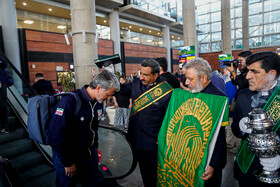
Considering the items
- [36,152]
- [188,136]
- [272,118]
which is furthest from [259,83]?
[36,152]

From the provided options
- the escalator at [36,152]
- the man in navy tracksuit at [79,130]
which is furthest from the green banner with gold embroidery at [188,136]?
the escalator at [36,152]

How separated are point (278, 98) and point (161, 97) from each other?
105cm

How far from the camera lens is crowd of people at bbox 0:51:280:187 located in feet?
4.88

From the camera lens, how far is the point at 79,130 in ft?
6.40

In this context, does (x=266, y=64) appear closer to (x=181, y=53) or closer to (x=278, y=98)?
(x=278, y=98)

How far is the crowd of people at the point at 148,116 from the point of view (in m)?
1.49

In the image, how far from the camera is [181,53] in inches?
395

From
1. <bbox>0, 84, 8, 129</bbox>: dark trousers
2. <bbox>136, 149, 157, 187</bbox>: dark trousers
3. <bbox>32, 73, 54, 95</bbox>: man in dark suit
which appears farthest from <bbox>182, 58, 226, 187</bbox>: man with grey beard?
<bbox>32, 73, 54, 95</bbox>: man in dark suit

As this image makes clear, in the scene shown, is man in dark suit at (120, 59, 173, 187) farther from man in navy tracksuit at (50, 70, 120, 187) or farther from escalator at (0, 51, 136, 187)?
escalator at (0, 51, 136, 187)

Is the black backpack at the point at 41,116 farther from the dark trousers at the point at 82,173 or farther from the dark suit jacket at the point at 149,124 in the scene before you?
the dark suit jacket at the point at 149,124

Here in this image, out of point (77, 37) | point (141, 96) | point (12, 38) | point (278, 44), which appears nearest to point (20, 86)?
point (77, 37)

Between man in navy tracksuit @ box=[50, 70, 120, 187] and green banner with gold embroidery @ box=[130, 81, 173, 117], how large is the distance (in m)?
0.37

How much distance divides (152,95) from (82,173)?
1.16 m

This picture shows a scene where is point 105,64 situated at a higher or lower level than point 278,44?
lower
